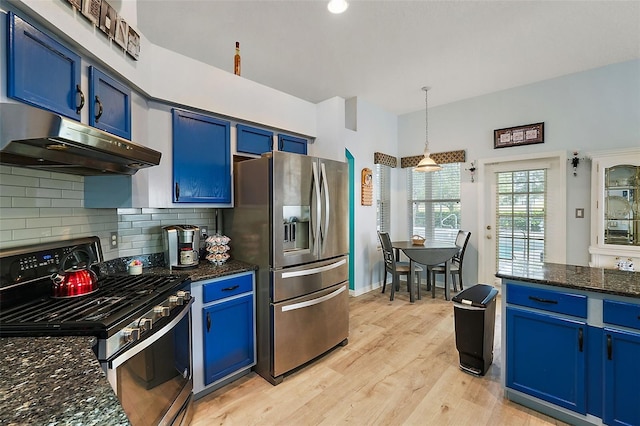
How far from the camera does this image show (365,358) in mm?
2713

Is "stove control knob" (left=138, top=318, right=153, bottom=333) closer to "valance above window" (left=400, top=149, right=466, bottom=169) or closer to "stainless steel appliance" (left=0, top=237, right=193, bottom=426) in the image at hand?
"stainless steel appliance" (left=0, top=237, right=193, bottom=426)

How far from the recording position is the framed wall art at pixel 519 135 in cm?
407

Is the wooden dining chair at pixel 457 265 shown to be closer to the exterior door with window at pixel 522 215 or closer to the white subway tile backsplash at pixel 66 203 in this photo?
the exterior door with window at pixel 522 215

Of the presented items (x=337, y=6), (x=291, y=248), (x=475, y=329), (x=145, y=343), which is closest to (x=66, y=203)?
(x=145, y=343)

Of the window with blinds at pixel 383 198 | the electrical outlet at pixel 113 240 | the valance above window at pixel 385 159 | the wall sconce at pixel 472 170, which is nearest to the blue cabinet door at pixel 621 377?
the electrical outlet at pixel 113 240

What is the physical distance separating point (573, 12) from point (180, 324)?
12.9 feet

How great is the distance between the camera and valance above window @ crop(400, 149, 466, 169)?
4.73m

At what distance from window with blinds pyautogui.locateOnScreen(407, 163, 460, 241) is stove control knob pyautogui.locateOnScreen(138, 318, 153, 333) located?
4.63 metres

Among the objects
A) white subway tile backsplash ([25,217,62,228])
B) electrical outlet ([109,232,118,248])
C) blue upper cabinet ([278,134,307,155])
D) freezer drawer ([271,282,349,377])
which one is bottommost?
freezer drawer ([271,282,349,377])

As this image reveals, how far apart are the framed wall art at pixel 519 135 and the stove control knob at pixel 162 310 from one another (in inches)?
185

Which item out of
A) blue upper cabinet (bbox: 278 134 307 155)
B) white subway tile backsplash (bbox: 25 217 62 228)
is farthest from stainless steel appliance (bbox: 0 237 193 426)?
blue upper cabinet (bbox: 278 134 307 155)

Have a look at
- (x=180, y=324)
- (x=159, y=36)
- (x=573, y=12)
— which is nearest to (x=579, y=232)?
(x=573, y=12)

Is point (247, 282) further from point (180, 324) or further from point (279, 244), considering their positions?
A: point (180, 324)

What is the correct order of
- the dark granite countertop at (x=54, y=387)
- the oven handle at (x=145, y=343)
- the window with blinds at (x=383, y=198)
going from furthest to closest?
1. the window with blinds at (x=383, y=198)
2. the oven handle at (x=145, y=343)
3. the dark granite countertop at (x=54, y=387)
